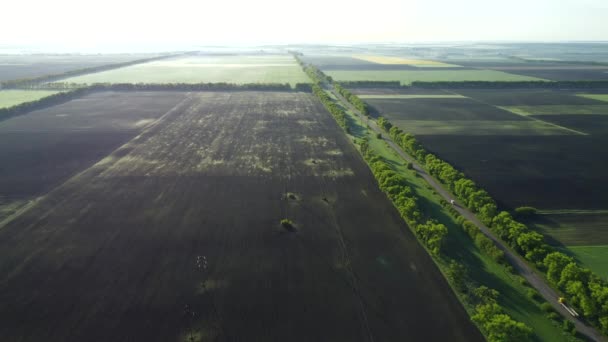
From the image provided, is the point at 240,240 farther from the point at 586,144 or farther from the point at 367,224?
the point at 586,144

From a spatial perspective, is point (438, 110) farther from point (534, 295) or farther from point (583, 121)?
point (534, 295)

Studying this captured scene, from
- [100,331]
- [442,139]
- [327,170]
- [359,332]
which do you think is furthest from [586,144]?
[100,331]

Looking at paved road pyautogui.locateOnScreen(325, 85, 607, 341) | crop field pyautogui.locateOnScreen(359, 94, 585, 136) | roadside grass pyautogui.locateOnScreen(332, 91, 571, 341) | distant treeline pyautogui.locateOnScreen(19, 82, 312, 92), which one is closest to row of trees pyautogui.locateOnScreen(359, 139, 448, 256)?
roadside grass pyautogui.locateOnScreen(332, 91, 571, 341)

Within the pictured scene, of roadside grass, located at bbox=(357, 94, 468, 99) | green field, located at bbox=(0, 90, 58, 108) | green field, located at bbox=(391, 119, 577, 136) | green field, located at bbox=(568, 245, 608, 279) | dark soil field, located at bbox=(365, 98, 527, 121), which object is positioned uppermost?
green field, located at bbox=(0, 90, 58, 108)

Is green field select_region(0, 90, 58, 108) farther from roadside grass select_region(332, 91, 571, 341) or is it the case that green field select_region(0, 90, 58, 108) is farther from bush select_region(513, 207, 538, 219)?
bush select_region(513, 207, 538, 219)

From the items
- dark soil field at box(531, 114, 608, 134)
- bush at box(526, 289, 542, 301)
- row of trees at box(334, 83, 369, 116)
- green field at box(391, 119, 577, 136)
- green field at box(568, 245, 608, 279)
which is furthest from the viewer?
row of trees at box(334, 83, 369, 116)

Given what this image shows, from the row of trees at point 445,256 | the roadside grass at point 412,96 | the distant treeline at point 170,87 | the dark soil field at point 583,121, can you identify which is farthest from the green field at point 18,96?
the dark soil field at point 583,121
